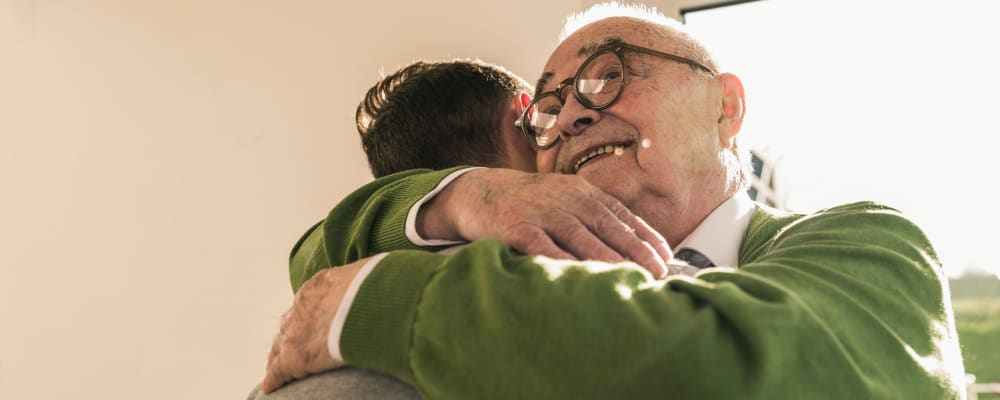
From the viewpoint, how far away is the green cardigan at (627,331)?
2.42 ft

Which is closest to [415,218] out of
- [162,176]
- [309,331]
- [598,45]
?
[309,331]

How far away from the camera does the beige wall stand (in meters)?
2.59

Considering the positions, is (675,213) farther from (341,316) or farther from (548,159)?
(341,316)

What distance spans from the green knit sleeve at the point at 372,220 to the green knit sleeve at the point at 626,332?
223 mm

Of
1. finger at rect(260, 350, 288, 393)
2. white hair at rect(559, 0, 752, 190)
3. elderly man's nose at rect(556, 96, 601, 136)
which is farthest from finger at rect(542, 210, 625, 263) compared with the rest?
white hair at rect(559, 0, 752, 190)

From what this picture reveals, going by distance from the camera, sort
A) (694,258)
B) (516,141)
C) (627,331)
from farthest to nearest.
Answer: (516,141)
(694,258)
(627,331)

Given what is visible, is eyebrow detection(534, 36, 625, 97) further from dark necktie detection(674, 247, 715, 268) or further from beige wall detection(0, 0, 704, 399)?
beige wall detection(0, 0, 704, 399)

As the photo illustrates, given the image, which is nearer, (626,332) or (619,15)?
(626,332)

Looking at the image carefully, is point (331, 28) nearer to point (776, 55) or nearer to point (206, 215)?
point (206, 215)

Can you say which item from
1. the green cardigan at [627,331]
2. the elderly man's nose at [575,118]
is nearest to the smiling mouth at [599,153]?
the elderly man's nose at [575,118]

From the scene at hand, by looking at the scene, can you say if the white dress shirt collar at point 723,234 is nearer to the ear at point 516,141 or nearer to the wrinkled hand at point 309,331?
the ear at point 516,141

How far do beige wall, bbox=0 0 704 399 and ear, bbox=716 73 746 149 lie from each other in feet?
5.24

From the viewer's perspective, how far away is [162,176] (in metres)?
2.70

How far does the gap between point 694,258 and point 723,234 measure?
0.25ft
